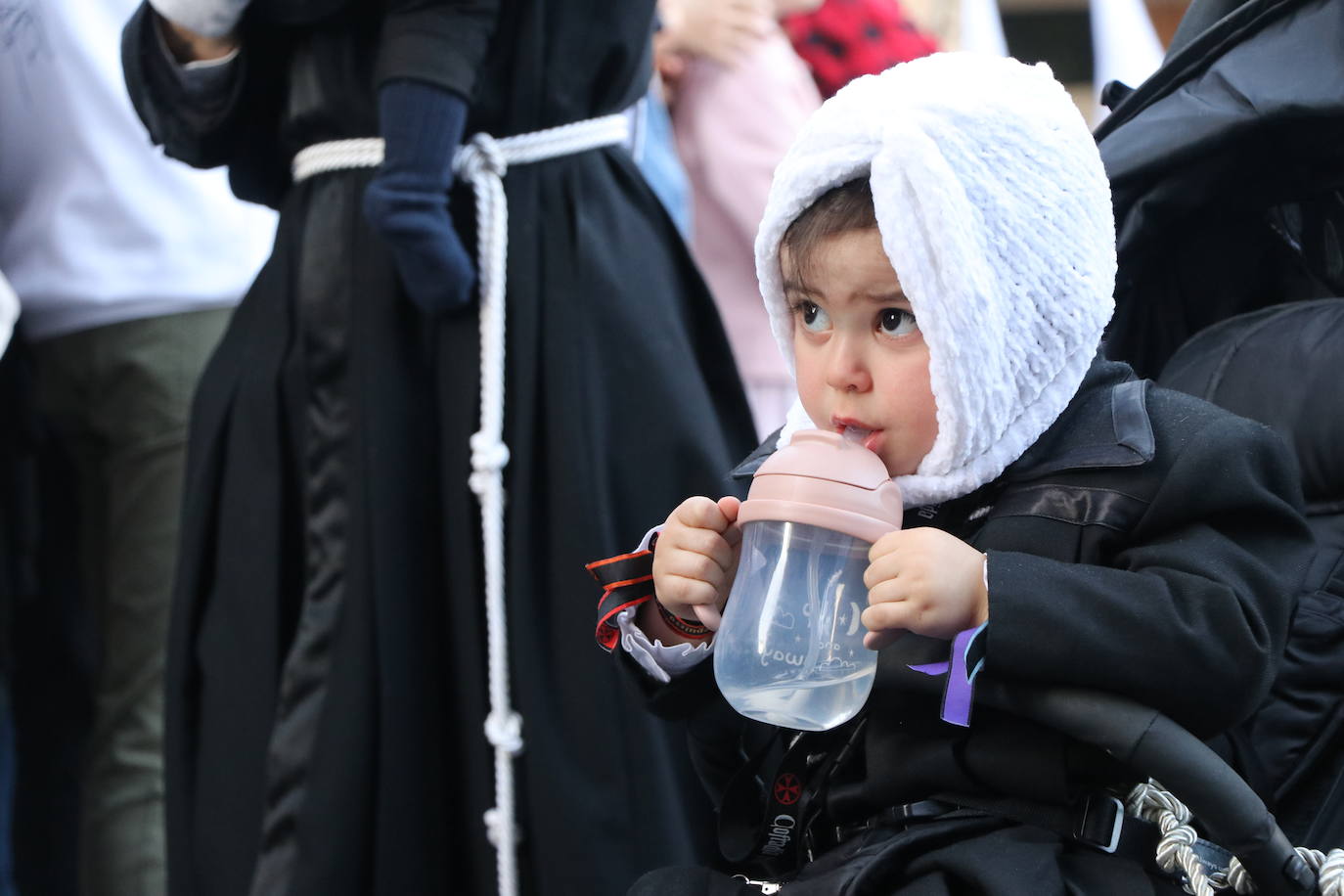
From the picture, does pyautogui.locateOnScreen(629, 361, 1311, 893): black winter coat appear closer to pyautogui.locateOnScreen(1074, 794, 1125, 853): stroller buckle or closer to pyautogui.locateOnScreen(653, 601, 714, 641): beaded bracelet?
pyautogui.locateOnScreen(1074, 794, 1125, 853): stroller buckle

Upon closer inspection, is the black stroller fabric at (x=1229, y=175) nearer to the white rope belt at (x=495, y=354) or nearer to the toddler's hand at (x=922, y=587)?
the toddler's hand at (x=922, y=587)

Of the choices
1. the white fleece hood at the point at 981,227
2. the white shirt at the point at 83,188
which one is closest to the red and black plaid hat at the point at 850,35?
the white shirt at the point at 83,188

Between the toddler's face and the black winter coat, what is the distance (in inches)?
2.8

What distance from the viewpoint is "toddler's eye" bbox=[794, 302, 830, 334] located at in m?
0.91

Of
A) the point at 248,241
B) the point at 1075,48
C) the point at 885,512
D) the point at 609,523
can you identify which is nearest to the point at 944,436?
the point at 885,512

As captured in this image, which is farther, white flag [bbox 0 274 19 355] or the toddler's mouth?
white flag [bbox 0 274 19 355]

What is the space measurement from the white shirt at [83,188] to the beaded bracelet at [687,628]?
3.89ft

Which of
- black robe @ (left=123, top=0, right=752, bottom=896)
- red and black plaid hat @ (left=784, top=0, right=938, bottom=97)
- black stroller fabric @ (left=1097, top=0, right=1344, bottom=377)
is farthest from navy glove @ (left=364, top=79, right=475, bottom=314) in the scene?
red and black plaid hat @ (left=784, top=0, right=938, bottom=97)

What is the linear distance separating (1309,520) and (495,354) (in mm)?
797

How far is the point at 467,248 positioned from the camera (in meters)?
1.54

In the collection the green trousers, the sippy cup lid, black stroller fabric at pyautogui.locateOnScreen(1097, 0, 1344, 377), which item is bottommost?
the green trousers

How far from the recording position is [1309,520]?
3.28 feet

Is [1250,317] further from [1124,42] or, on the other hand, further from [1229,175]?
[1124,42]

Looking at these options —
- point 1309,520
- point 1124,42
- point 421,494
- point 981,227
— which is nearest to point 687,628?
point 981,227
